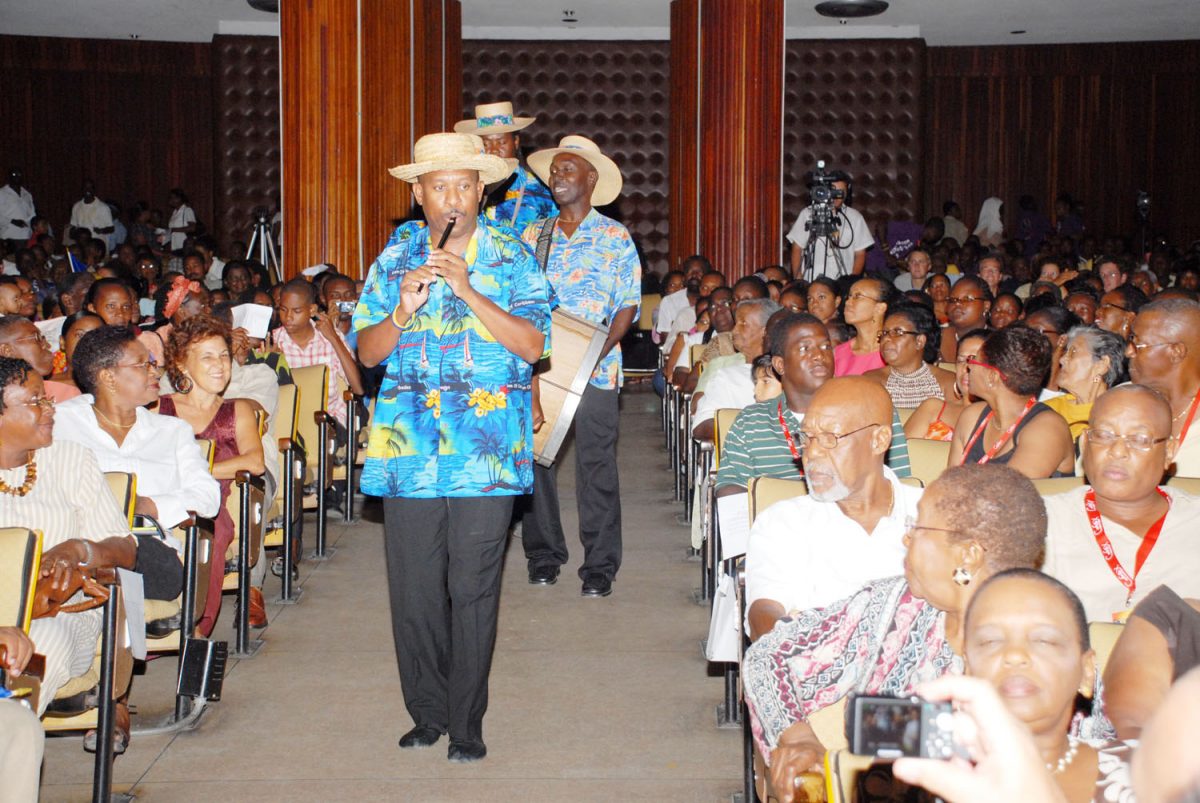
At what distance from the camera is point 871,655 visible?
2.54 metres

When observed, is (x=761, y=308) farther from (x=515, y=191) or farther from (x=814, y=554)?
(x=814, y=554)

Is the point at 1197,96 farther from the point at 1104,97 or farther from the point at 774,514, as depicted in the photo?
the point at 774,514

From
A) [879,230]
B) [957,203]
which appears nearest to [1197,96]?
[957,203]

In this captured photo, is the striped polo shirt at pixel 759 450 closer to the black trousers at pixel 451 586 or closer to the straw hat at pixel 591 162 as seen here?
the black trousers at pixel 451 586

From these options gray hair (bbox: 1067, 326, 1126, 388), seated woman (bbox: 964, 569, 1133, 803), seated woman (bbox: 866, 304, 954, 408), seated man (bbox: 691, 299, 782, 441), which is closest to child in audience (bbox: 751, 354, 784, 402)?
seated man (bbox: 691, 299, 782, 441)

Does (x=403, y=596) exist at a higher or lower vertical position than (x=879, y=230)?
lower

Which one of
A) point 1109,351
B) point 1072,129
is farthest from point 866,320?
point 1072,129

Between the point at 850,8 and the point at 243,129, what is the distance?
311 inches

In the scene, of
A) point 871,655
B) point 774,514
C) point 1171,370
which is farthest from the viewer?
point 1171,370

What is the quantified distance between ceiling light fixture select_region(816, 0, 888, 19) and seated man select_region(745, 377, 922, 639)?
13.1m

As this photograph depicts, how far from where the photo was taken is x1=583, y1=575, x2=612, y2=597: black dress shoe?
5.74 m

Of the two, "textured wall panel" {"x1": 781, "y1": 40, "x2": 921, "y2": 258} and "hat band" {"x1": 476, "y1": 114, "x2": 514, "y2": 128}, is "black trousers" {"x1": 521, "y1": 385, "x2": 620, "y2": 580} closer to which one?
"hat band" {"x1": 476, "y1": 114, "x2": 514, "y2": 128}

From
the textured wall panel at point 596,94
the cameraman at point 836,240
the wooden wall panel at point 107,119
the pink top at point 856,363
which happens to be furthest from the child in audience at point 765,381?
the wooden wall panel at point 107,119

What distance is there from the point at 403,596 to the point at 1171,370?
280cm
